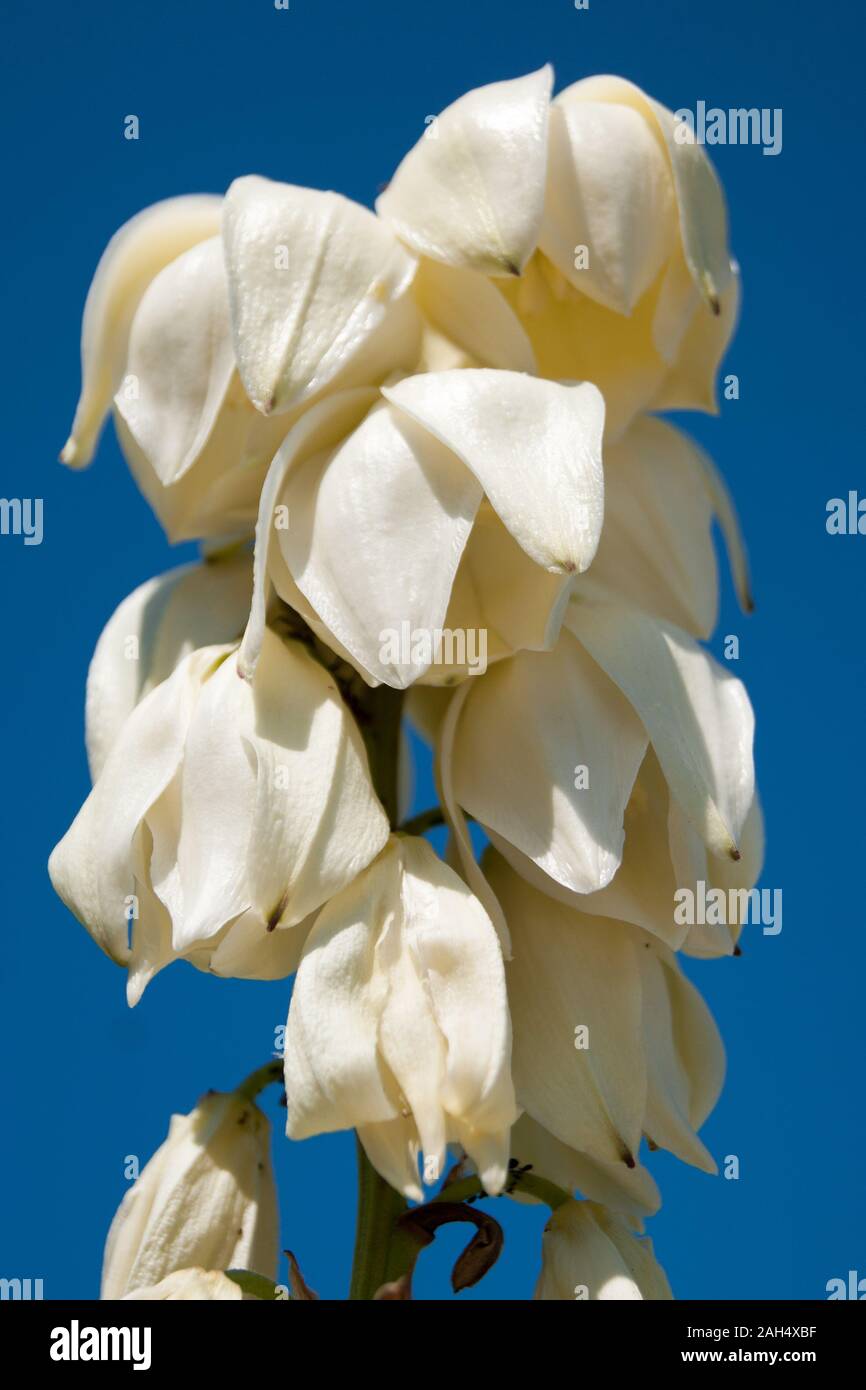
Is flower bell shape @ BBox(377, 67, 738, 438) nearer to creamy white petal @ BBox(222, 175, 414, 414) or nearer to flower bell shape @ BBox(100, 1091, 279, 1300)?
creamy white petal @ BBox(222, 175, 414, 414)

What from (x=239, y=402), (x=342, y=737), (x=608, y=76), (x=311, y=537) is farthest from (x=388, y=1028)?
(x=608, y=76)

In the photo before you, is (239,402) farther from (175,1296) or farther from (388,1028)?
(175,1296)

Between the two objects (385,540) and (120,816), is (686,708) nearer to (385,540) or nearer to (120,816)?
(385,540)

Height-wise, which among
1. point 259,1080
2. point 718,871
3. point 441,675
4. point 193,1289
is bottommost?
point 193,1289

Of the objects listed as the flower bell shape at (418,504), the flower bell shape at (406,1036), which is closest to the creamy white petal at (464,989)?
the flower bell shape at (406,1036)

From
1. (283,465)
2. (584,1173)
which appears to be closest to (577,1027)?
(584,1173)

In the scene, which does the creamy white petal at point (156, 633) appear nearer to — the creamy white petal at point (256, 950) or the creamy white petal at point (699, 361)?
the creamy white petal at point (256, 950)

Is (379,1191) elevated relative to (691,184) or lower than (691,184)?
lower
